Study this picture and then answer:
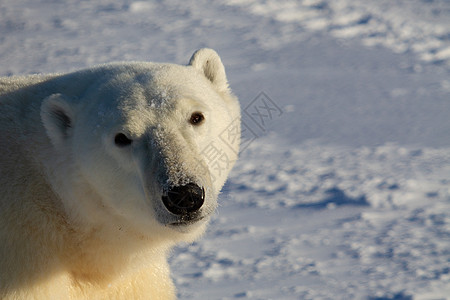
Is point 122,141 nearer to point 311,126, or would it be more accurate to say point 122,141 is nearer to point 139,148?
point 139,148

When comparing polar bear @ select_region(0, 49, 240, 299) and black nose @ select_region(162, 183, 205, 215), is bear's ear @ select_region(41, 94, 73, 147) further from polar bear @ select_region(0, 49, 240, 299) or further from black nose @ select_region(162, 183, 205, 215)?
black nose @ select_region(162, 183, 205, 215)

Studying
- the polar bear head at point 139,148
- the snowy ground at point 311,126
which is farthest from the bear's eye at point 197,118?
the snowy ground at point 311,126

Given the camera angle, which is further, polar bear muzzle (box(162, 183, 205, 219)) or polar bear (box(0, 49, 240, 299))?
polar bear (box(0, 49, 240, 299))

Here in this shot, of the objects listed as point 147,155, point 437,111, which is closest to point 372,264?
point 147,155

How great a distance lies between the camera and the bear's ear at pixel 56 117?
2639 millimetres

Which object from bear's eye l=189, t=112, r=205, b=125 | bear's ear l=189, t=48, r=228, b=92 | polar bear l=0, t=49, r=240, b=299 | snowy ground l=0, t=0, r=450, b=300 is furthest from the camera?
snowy ground l=0, t=0, r=450, b=300

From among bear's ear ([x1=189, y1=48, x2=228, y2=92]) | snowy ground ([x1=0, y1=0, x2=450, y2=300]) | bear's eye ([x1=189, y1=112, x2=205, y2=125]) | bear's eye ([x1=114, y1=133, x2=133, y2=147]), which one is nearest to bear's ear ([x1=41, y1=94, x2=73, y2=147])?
bear's eye ([x1=114, y1=133, x2=133, y2=147])

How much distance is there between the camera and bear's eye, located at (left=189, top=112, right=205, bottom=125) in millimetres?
2613

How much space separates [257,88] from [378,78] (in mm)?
Answer: 1712

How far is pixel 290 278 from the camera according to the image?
4.30 metres

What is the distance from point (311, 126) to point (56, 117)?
471 centimetres

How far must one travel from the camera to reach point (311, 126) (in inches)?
276

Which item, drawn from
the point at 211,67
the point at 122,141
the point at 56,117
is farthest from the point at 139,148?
the point at 211,67

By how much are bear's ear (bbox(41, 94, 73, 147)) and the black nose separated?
25.0 inches
